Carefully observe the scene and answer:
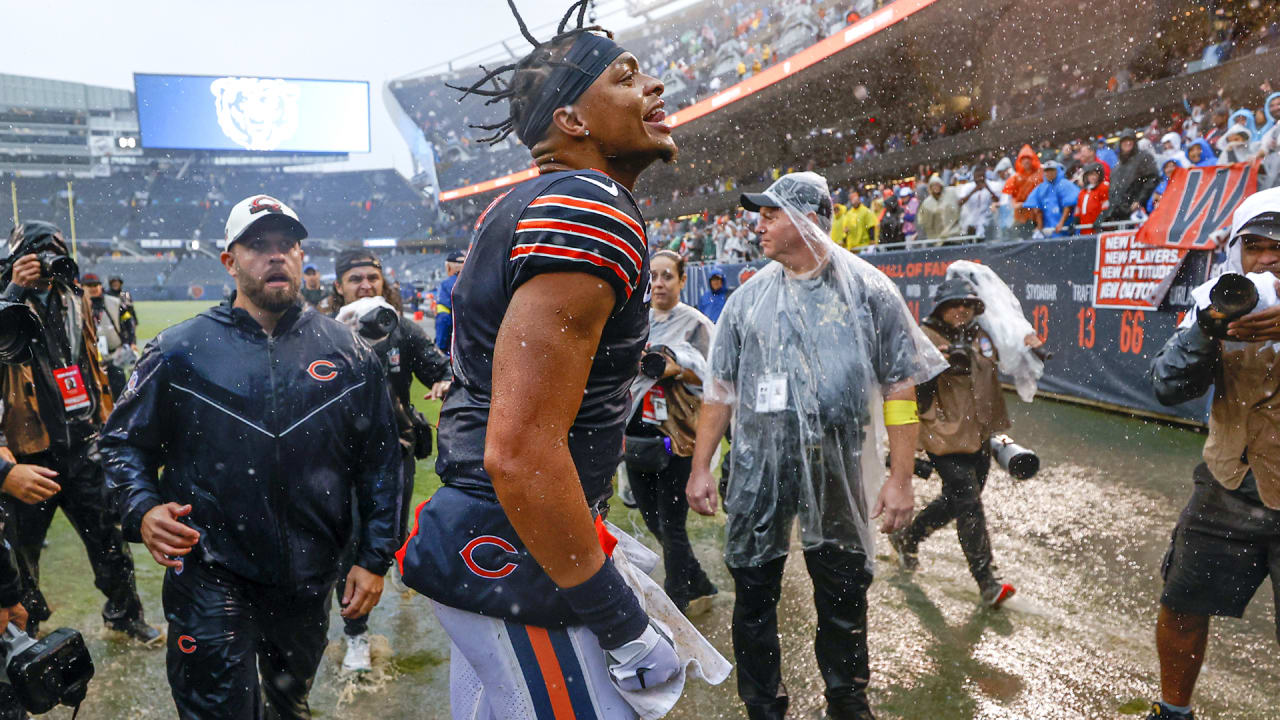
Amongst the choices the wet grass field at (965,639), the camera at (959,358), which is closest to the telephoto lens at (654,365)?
the wet grass field at (965,639)

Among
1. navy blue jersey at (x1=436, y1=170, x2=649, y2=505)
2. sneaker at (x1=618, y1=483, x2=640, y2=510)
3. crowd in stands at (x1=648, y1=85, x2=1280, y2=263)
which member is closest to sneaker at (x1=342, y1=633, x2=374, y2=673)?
sneaker at (x1=618, y1=483, x2=640, y2=510)

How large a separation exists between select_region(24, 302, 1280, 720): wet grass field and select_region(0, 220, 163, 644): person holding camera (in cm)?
41

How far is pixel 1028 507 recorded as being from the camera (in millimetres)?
6070

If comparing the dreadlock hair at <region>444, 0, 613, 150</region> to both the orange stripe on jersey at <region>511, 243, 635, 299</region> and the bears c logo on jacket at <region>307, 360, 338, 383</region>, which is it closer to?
the orange stripe on jersey at <region>511, 243, 635, 299</region>

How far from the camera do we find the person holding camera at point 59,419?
3.76 metres

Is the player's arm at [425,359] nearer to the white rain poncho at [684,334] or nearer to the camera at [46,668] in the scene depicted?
the white rain poncho at [684,334]

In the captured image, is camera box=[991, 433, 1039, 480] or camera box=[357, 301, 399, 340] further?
camera box=[991, 433, 1039, 480]

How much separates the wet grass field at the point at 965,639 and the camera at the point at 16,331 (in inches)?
58.4

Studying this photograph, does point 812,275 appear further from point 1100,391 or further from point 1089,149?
point 1089,149

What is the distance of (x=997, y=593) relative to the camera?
4.28 metres

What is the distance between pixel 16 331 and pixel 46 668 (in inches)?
66.4

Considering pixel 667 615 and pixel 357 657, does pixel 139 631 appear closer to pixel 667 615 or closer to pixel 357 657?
pixel 357 657

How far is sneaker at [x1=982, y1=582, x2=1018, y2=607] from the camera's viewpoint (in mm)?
4258

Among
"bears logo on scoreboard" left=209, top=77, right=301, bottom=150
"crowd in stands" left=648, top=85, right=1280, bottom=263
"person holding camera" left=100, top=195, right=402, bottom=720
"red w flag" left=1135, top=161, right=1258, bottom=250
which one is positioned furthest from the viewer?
"bears logo on scoreboard" left=209, top=77, right=301, bottom=150
